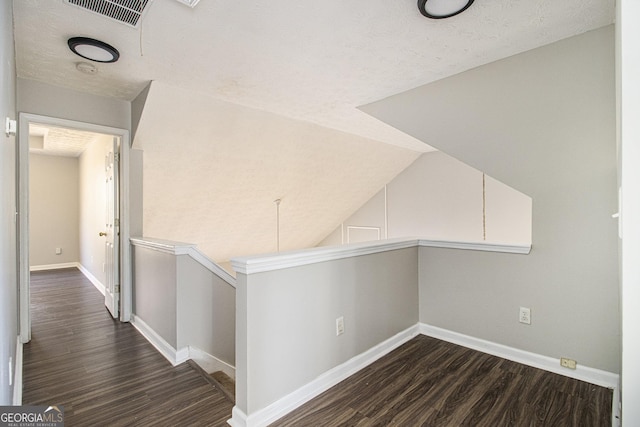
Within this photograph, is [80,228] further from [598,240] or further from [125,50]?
[598,240]

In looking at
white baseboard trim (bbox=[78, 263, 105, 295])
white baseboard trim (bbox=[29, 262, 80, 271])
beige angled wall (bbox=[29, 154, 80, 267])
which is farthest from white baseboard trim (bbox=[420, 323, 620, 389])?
beige angled wall (bbox=[29, 154, 80, 267])

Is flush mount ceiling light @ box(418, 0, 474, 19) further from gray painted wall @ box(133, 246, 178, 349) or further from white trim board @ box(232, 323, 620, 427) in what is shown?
gray painted wall @ box(133, 246, 178, 349)

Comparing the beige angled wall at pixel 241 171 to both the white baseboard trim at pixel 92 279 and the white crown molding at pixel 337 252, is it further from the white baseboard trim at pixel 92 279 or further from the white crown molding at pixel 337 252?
the white crown molding at pixel 337 252

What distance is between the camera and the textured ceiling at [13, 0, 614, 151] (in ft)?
5.26

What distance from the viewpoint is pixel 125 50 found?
6.73 feet

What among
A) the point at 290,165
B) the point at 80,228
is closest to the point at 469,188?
the point at 290,165

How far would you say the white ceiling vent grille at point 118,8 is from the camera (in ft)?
5.14

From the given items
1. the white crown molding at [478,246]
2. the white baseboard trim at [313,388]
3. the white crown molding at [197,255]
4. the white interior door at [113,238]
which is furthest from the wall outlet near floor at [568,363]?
the white interior door at [113,238]

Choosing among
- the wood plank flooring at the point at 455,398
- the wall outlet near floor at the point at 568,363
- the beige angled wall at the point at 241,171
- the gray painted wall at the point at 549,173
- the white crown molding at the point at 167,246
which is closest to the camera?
the wood plank flooring at the point at 455,398

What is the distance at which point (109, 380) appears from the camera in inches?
85.0

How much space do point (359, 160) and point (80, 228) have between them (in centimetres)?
555

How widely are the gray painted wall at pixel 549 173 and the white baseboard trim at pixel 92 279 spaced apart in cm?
463

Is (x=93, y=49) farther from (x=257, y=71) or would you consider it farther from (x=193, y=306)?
(x=193, y=306)

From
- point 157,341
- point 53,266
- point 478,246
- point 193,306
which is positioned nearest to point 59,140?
point 53,266
